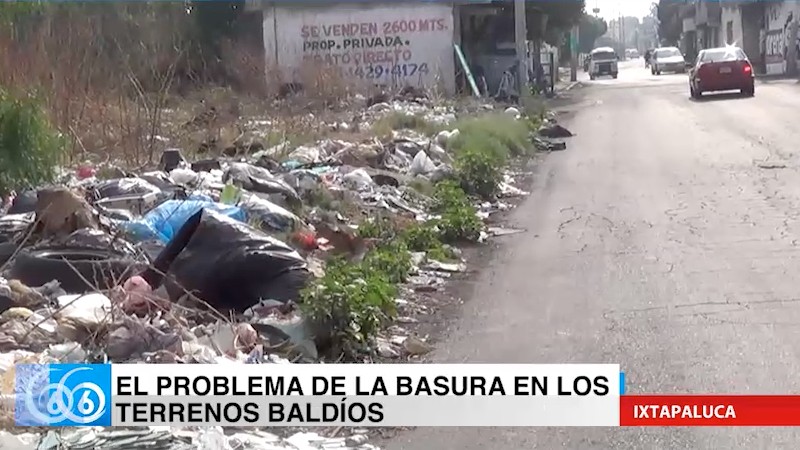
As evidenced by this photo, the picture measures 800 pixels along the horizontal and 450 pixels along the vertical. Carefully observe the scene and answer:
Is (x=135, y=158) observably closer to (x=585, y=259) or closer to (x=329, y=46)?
(x=585, y=259)

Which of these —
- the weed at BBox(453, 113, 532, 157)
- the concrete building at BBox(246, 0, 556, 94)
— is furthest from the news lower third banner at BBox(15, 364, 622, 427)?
the concrete building at BBox(246, 0, 556, 94)

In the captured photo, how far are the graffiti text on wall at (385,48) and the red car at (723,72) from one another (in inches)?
284

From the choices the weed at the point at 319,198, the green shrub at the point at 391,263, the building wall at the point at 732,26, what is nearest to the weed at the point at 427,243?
the green shrub at the point at 391,263

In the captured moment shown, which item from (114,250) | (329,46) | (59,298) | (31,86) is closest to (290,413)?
(59,298)

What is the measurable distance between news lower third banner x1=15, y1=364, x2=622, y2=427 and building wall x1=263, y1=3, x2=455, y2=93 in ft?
89.2

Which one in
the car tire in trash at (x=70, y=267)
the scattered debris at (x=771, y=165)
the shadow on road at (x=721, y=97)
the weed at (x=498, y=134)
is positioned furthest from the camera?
the shadow on road at (x=721, y=97)

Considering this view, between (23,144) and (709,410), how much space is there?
6732mm

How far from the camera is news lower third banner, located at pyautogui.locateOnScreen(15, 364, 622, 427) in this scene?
17.5 feet

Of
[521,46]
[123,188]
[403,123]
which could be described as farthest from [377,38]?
[123,188]

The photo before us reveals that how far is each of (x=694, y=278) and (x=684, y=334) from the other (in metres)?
1.61

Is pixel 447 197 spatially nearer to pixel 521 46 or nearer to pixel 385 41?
pixel 521 46

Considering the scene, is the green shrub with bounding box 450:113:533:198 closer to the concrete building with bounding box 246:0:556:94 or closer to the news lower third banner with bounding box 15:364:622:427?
the news lower third banner with bounding box 15:364:622:427

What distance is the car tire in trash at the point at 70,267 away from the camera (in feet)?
25.5

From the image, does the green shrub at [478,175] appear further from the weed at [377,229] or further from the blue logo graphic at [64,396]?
the blue logo graphic at [64,396]
